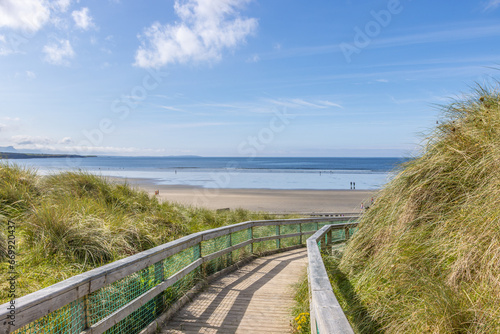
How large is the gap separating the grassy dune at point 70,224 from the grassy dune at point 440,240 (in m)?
3.81

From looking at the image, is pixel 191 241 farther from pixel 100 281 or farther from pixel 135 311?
pixel 100 281

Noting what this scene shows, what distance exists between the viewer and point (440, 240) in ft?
13.2

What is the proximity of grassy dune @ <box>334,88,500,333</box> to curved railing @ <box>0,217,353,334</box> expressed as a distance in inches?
35.9

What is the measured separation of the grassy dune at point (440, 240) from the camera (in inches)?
123

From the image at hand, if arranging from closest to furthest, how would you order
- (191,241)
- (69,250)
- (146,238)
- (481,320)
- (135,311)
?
1. (481,320)
2. (135,311)
3. (69,250)
4. (191,241)
5. (146,238)

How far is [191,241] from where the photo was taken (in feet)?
18.8

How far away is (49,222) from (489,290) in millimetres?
5889

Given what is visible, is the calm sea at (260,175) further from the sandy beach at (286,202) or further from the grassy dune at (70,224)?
the sandy beach at (286,202)

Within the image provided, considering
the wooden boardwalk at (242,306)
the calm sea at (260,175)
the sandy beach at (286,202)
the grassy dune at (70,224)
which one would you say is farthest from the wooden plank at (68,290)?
the sandy beach at (286,202)

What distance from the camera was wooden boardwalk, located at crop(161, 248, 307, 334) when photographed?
4.61 meters

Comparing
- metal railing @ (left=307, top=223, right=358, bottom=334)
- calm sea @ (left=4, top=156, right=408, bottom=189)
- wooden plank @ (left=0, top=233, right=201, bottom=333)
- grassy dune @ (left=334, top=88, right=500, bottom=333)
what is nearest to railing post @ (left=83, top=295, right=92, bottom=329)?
wooden plank @ (left=0, top=233, right=201, bottom=333)

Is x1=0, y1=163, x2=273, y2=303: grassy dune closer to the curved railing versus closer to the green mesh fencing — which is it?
the curved railing

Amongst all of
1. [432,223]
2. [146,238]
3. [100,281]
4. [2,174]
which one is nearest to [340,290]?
[432,223]

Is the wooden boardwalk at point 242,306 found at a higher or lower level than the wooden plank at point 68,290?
lower
